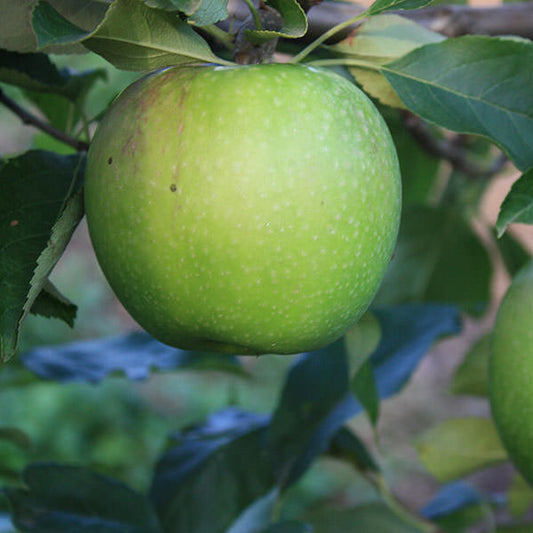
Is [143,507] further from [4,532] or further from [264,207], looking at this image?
[264,207]

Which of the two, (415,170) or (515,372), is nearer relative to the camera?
(515,372)

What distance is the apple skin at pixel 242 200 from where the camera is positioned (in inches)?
16.7

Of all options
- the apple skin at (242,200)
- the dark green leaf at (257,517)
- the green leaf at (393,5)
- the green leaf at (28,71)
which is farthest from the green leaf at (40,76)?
the dark green leaf at (257,517)

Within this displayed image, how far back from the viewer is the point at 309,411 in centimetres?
86

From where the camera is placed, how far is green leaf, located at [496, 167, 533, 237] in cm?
48

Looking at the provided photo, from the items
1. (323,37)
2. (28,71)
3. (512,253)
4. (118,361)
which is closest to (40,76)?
(28,71)

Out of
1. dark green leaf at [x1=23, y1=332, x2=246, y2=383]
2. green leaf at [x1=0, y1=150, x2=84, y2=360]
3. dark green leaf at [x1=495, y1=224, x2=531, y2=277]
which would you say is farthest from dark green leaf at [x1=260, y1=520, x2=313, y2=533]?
dark green leaf at [x1=495, y1=224, x2=531, y2=277]

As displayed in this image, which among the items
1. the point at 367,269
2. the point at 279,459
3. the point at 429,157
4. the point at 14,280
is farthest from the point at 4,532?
the point at 429,157

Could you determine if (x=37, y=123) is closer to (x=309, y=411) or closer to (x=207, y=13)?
(x=207, y=13)

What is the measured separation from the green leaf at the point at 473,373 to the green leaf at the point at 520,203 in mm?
527

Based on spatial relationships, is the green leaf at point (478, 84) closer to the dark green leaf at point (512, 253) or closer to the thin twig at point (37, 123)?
the thin twig at point (37, 123)

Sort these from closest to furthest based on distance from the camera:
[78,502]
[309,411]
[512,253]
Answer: [78,502] < [309,411] < [512,253]

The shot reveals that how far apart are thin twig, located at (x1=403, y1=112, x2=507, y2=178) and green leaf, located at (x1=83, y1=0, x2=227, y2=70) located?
558mm

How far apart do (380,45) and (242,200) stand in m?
0.20
